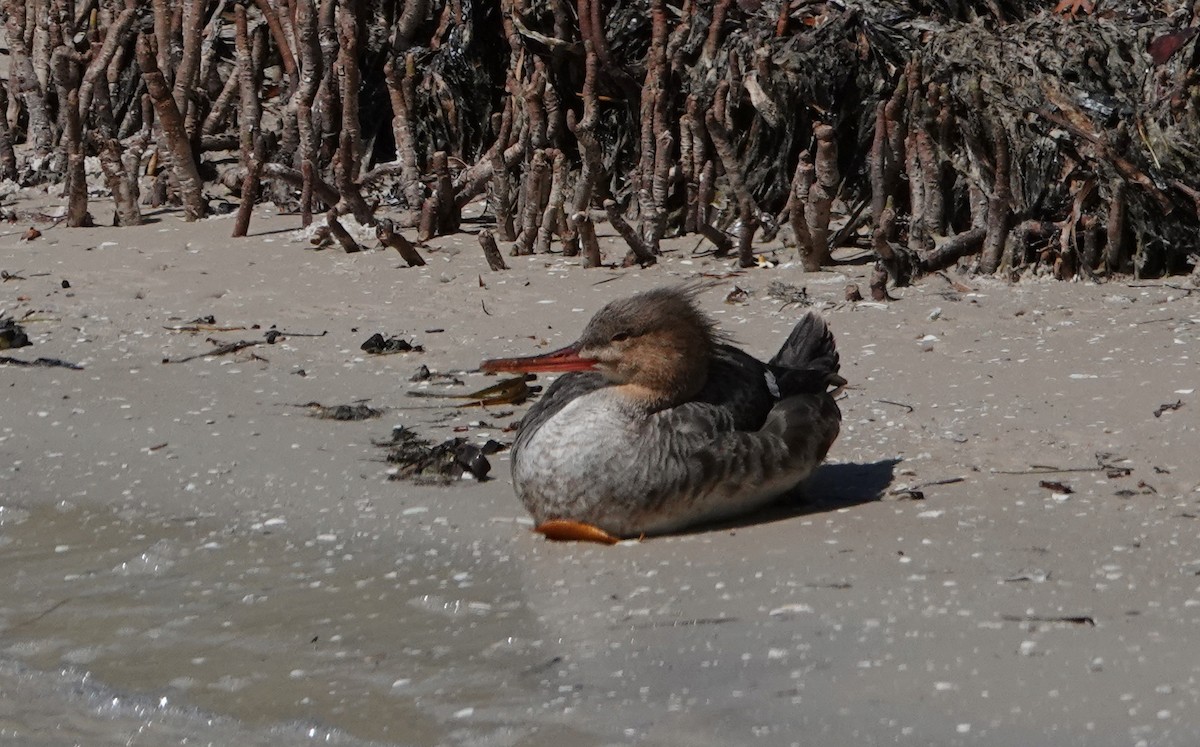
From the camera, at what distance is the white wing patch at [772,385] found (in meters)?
5.50

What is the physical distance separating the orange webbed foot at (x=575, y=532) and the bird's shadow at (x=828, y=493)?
12.8 inches

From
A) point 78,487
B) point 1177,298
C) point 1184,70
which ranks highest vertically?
point 1184,70

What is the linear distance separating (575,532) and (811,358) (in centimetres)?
126

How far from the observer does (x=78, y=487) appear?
5883 mm

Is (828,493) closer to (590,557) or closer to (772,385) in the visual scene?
(772,385)

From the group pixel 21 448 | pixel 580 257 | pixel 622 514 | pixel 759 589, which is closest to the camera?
pixel 759 589

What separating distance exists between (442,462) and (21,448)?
1.73 meters

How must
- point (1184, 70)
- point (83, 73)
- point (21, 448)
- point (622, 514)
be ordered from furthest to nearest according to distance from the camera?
point (83, 73) < point (1184, 70) < point (21, 448) < point (622, 514)

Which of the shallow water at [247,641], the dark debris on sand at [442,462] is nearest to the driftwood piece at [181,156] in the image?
the dark debris on sand at [442,462]

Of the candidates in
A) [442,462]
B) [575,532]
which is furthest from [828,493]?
[442,462]

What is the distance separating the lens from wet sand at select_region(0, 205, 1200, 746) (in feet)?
12.9

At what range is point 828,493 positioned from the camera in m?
5.54

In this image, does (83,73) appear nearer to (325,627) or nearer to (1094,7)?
(1094,7)

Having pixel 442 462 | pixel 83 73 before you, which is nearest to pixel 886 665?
pixel 442 462
